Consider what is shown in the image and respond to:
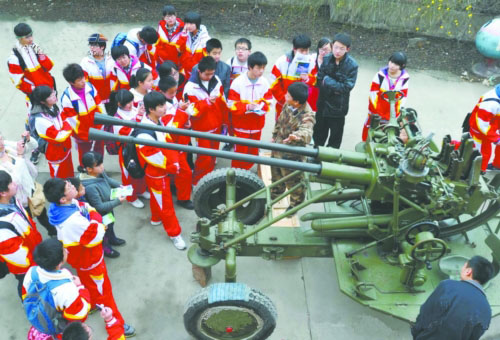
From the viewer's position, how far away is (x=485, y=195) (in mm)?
4055

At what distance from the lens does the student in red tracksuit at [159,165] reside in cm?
487

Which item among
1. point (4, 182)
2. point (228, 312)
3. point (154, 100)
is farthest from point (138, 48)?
point (228, 312)

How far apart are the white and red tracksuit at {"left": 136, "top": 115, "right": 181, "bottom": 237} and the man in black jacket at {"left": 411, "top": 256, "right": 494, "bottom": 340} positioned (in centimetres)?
277

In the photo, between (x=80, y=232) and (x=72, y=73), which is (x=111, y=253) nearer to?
(x=80, y=232)

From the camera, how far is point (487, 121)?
600 cm

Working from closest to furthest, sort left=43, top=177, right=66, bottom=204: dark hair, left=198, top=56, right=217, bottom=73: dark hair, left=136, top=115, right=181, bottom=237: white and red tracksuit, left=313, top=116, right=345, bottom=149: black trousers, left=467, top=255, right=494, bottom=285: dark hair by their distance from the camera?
left=467, top=255, right=494, bottom=285: dark hair < left=43, top=177, right=66, bottom=204: dark hair < left=136, top=115, right=181, bottom=237: white and red tracksuit < left=198, top=56, right=217, bottom=73: dark hair < left=313, top=116, right=345, bottom=149: black trousers

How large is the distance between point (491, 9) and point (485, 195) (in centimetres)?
724

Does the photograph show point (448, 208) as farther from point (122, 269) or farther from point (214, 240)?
point (122, 269)

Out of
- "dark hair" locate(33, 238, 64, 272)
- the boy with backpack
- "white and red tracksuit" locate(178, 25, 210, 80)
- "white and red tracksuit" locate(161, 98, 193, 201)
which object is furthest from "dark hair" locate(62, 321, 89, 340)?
"white and red tracksuit" locate(178, 25, 210, 80)

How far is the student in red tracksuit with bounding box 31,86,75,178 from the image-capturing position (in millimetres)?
5098

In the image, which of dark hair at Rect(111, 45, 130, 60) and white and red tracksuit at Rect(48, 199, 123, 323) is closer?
white and red tracksuit at Rect(48, 199, 123, 323)

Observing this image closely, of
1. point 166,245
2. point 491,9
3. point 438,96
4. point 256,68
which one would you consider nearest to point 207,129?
point 256,68

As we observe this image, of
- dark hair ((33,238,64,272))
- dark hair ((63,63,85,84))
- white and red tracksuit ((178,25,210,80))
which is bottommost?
dark hair ((33,238,64,272))

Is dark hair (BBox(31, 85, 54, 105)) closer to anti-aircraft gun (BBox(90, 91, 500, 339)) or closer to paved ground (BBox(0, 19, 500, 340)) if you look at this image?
paved ground (BBox(0, 19, 500, 340))
